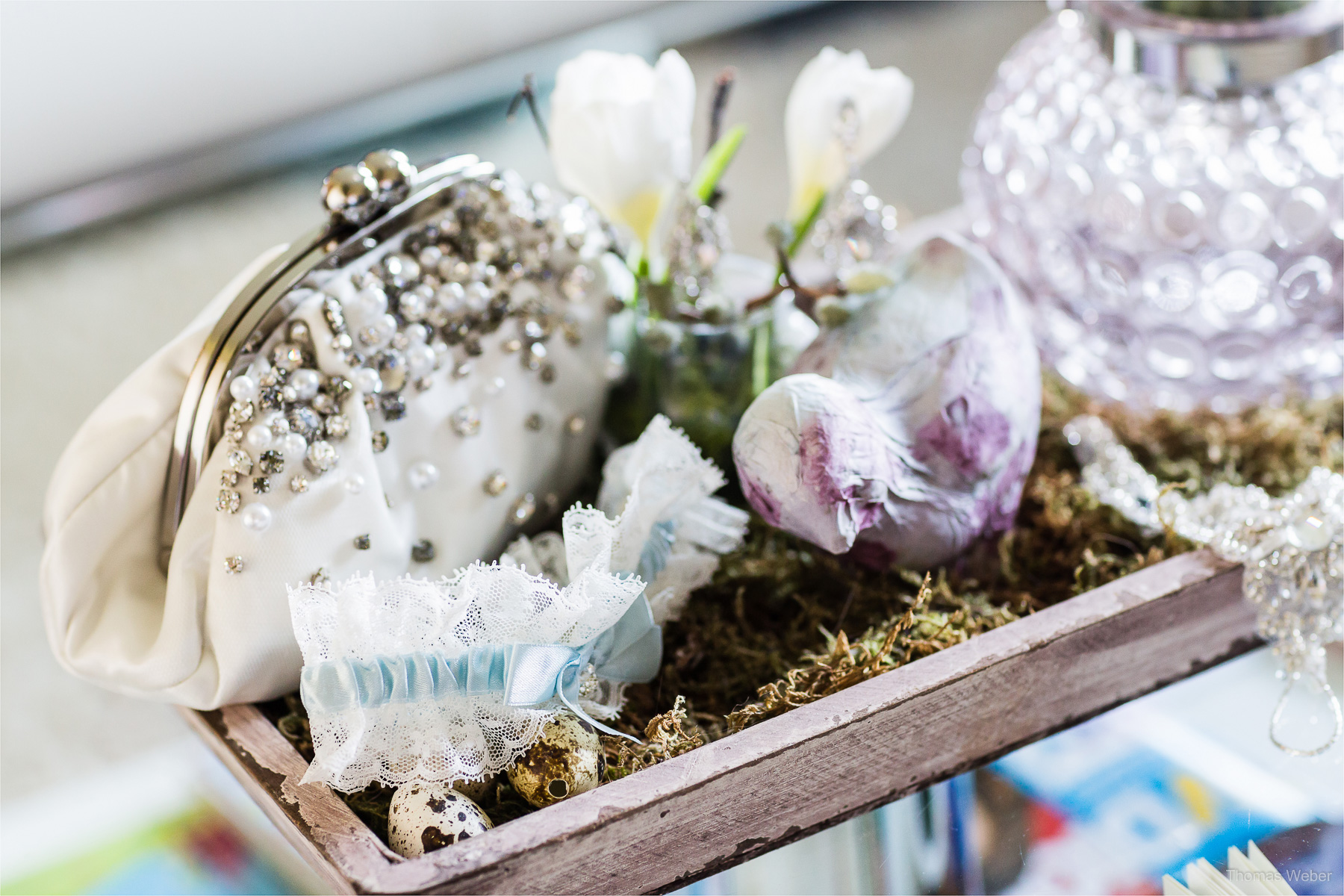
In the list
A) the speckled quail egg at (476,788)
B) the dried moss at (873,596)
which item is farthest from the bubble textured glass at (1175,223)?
the speckled quail egg at (476,788)

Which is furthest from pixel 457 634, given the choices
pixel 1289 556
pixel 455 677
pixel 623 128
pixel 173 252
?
pixel 173 252

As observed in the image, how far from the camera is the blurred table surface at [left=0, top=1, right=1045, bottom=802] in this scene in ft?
2.49

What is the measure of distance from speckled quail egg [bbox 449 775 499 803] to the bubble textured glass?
0.38 meters

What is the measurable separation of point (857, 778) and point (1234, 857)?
0.15m

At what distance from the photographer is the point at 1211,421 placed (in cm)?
66

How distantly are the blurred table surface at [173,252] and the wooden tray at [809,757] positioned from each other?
325mm

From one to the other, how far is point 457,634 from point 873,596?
0.62 ft

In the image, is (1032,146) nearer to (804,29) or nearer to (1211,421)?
(1211,421)

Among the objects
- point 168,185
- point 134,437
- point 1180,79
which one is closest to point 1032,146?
point 1180,79

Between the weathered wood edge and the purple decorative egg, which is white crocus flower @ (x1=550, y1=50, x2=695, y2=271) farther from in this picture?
the weathered wood edge

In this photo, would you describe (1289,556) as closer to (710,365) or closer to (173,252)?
(710,365)

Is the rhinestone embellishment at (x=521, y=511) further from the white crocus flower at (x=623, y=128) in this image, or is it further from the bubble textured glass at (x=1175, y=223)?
the bubble textured glass at (x=1175, y=223)

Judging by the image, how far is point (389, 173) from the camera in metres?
0.50

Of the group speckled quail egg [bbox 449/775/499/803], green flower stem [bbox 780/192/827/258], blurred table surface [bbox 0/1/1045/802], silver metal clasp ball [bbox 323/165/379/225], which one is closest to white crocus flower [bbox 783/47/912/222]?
green flower stem [bbox 780/192/827/258]
